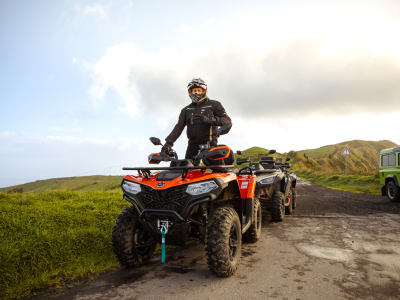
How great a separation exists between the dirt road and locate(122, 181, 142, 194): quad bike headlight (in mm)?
1085

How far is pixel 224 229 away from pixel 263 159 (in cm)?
563

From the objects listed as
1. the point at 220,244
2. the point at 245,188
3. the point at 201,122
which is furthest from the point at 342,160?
the point at 220,244

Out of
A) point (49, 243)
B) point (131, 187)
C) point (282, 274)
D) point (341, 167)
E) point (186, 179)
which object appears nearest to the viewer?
point (186, 179)

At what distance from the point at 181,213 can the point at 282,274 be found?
157 cm

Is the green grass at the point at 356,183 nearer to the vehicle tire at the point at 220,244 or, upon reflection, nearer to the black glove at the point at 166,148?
the black glove at the point at 166,148

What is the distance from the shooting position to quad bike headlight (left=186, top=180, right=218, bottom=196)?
3312mm

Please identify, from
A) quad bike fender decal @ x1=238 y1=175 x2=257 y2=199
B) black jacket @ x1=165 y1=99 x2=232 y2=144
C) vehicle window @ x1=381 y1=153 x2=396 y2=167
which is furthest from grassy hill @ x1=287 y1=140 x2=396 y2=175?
black jacket @ x1=165 y1=99 x2=232 y2=144

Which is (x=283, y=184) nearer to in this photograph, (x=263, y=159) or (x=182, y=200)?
(x=263, y=159)

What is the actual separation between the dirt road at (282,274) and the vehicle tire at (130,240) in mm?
166

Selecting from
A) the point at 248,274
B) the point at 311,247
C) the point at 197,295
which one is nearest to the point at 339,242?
the point at 311,247

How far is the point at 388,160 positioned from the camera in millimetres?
12406

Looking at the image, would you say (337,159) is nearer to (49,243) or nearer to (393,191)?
(393,191)

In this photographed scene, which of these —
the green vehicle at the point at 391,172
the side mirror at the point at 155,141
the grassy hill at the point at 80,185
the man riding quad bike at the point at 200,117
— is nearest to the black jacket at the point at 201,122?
the man riding quad bike at the point at 200,117

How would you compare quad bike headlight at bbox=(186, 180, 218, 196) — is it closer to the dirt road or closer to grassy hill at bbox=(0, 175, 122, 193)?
the dirt road
